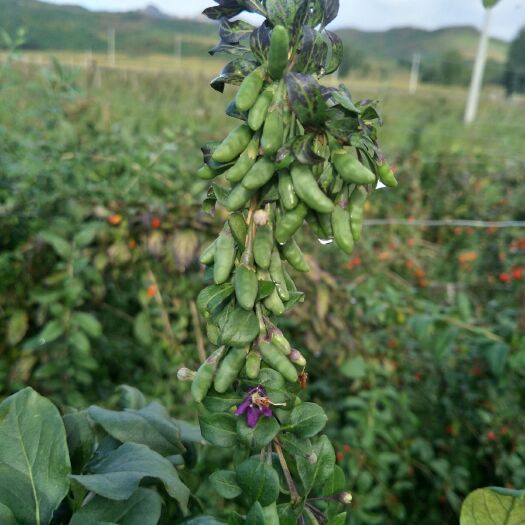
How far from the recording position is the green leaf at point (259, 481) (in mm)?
686

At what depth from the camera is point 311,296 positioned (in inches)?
87.0

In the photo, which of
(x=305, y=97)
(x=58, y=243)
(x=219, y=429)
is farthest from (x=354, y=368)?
(x=305, y=97)

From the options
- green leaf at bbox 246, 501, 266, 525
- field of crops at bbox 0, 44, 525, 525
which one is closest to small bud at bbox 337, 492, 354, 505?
green leaf at bbox 246, 501, 266, 525

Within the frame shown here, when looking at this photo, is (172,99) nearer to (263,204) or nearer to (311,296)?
(311,296)

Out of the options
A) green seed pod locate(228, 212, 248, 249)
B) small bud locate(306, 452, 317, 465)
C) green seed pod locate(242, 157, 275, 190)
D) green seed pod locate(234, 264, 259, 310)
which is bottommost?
small bud locate(306, 452, 317, 465)

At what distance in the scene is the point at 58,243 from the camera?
187 centimetres

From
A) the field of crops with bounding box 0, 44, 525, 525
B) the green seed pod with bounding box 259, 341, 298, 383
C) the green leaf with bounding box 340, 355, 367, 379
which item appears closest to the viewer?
the green seed pod with bounding box 259, 341, 298, 383

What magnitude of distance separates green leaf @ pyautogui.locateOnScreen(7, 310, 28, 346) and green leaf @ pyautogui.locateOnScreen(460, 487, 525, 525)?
5.05 feet

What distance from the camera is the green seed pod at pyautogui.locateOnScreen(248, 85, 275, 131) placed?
616mm

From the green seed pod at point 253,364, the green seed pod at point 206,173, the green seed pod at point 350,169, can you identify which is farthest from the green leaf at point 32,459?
the green seed pod at point 350,169

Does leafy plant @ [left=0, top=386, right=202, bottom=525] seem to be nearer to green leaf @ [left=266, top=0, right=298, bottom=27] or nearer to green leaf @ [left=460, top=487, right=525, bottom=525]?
green leaf @ [left=460, top=487, right=525, bottom=525]

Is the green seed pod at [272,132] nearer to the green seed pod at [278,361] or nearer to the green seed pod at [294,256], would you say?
the green seed pod at [294,256]

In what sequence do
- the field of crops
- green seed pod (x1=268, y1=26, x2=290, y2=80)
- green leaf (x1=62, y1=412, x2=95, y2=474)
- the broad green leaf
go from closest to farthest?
green seed pod (x1=268, y1=26, x2=290, y2=80) < green leaf (x1=62, y1=412, x2=95, y2=474) < the broad green leaf < the field of crops

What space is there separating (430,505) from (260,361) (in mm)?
1892
